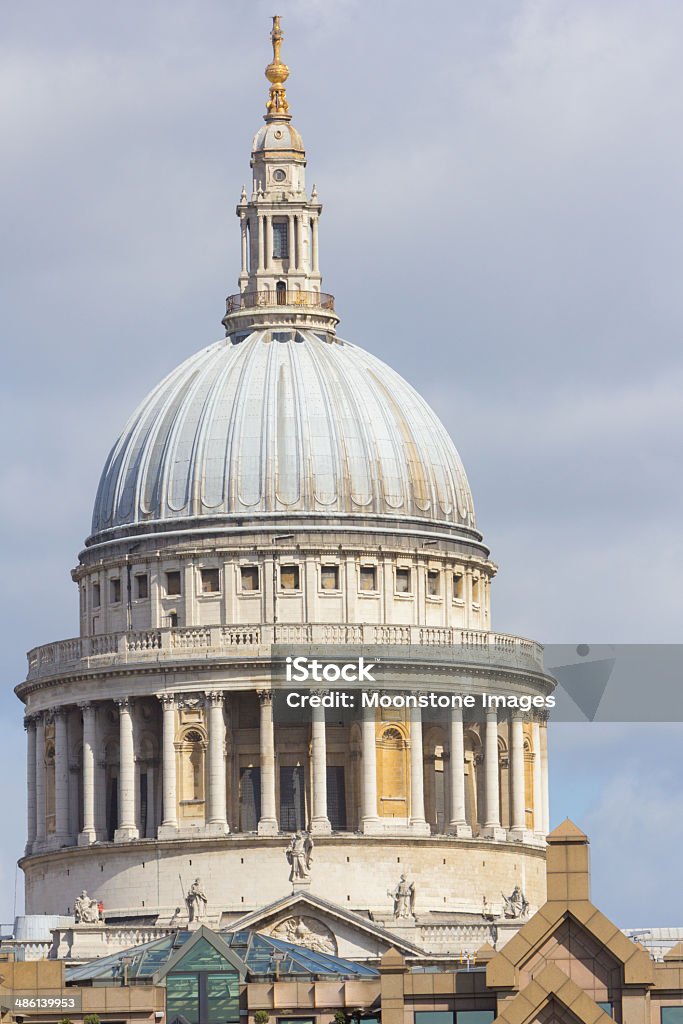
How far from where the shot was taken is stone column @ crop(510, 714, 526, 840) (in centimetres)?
→ 19550

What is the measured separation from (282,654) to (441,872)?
11.2 metres

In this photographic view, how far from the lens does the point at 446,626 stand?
19588cm

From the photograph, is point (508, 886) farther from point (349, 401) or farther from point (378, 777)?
point (349, 401)

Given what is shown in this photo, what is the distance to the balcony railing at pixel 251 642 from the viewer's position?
626 ft

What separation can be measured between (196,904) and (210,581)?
1858 centimetres

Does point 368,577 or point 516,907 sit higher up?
point 368,577

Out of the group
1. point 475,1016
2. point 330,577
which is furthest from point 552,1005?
point 330,577

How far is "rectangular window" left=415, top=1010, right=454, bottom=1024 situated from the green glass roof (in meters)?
9.02

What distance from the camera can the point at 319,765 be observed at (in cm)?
19075

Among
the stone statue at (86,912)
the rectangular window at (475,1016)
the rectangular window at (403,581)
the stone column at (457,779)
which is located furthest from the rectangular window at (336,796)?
the rectangular window at (475,1016)

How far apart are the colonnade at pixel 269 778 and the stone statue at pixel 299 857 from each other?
3151 mm

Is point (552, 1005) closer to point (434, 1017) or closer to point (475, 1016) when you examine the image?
point (475, 1016)

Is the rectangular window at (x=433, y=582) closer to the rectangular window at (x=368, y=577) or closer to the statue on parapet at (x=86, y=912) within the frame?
the rectangular window at (x=368, y=577)

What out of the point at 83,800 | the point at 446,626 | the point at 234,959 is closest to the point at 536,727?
the point at 446,626
